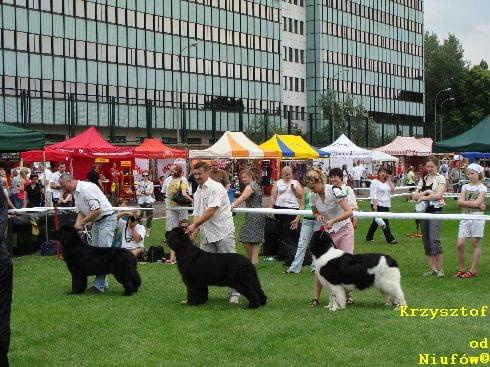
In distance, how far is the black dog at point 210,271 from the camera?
9258 mm

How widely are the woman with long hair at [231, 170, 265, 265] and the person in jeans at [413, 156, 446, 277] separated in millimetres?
2879

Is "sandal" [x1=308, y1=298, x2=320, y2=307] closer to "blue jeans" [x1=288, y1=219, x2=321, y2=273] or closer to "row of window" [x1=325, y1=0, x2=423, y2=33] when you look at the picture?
"blue jeans" [x1=288, y1=219, x2=321, y2=273]

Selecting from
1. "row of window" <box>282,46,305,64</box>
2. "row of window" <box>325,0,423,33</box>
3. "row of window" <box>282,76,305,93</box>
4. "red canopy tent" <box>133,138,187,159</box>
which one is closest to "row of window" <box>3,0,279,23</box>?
"row of window" <box>282,46,305,64</box>

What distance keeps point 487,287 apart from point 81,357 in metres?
6.26

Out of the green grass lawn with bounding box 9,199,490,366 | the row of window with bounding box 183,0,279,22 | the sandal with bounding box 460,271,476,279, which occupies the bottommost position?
the green grass lawn with bounding box 9,199,490,366

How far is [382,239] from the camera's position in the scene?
1884 centimetres

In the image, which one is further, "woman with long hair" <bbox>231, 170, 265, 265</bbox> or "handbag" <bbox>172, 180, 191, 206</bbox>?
"handbag" <bbox>172, 180, 191, 206</bbox>

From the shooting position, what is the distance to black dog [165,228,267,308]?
926 cm

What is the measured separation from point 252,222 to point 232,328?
553cm

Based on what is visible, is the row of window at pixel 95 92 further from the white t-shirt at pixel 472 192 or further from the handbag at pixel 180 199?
the white t-shirt at pixel 472 192

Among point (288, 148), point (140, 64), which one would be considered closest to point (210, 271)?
point (288, 148)

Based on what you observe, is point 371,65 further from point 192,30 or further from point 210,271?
point 210,271

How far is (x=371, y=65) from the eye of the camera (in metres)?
96.3

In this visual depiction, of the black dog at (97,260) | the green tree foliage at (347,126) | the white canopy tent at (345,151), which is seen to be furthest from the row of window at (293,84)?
the black dog at (97,260)
